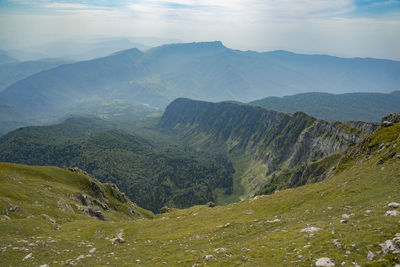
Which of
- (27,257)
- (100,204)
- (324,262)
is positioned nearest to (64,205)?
(100,204)

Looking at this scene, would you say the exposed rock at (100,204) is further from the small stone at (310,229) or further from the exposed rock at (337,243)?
the exposed rock at (337,243)

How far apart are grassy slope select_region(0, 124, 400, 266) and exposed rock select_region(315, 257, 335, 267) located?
64 cm

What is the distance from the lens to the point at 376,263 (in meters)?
19.8

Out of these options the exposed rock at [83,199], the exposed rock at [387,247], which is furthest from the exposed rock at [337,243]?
the exposed rock at [83,199]

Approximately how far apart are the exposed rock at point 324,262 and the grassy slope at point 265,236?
64 cm

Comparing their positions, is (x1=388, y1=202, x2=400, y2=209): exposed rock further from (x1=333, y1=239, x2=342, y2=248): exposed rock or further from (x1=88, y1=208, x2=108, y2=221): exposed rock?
(x1=88, y1=208, x2=108, y2=221): exposed rock

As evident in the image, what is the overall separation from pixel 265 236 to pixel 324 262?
14.8 m

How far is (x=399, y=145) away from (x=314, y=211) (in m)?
29.3

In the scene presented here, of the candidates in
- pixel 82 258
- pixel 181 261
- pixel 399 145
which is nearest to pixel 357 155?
pixel 399 145

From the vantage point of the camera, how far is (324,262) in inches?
884

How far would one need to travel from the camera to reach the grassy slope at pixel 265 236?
2570 cm

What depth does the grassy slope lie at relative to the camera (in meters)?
25.7

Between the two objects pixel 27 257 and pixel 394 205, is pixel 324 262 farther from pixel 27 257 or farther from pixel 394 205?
pixel 27 257

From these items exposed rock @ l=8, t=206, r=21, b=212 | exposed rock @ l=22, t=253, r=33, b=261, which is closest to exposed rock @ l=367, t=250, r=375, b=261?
exposed rock @ l=22, t=253, r=33, b=261
